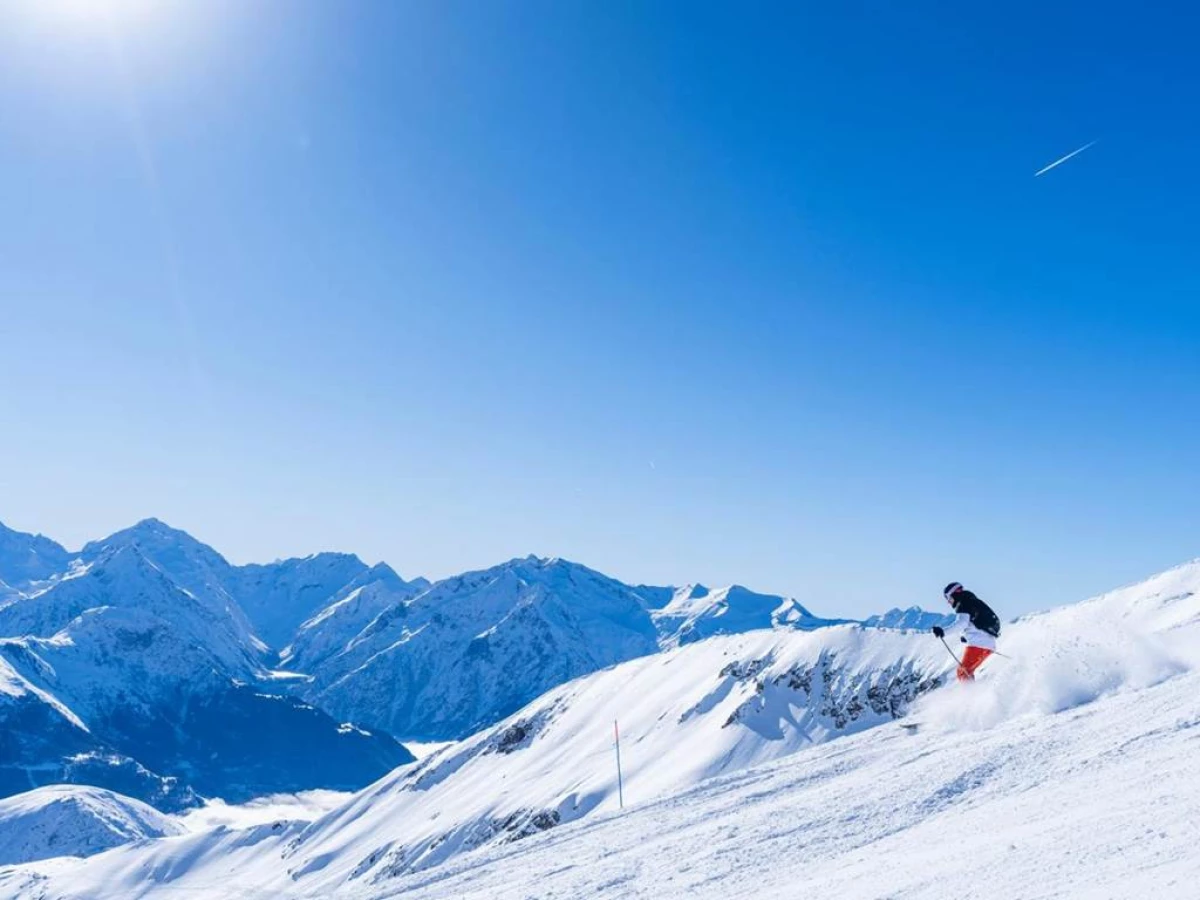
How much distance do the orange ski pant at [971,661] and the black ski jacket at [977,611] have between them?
73 cm

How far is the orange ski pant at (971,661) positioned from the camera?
77.7ft

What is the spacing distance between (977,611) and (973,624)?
477 millimetres

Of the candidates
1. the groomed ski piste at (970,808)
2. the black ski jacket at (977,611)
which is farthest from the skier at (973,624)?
the groomed ski piste at (970,808)

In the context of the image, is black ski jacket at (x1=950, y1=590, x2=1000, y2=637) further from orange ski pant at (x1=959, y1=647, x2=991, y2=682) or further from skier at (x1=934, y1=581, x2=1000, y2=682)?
orange ski pant at (x1=959, y1=647, x2=991, y2=682)

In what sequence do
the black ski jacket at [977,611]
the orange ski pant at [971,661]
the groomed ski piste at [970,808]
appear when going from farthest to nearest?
the orange ski pant at [971,661] → the black ski jacket at [977,611] → the groomed ski piste at [970,808]

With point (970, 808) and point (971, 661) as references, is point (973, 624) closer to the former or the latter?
point (971, 661)

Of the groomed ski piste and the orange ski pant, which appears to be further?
the orange ski pant

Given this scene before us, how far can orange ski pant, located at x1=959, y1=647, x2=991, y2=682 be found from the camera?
23688mm

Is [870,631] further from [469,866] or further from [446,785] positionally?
[469,866]

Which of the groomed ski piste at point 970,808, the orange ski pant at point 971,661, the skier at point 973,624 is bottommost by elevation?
the groomed ski piste at point 970,808

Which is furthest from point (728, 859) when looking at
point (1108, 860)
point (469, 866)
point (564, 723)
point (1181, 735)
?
point (564, 723)

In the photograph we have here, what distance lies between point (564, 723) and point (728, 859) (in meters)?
119

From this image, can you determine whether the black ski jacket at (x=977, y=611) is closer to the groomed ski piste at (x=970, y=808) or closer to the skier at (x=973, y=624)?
the skier at (x=973, y=624)

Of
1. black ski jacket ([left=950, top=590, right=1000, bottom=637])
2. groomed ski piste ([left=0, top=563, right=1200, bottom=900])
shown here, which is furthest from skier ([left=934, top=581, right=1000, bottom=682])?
groomed ski piste ([left=0, top=563, right=1200, bottom=900])
